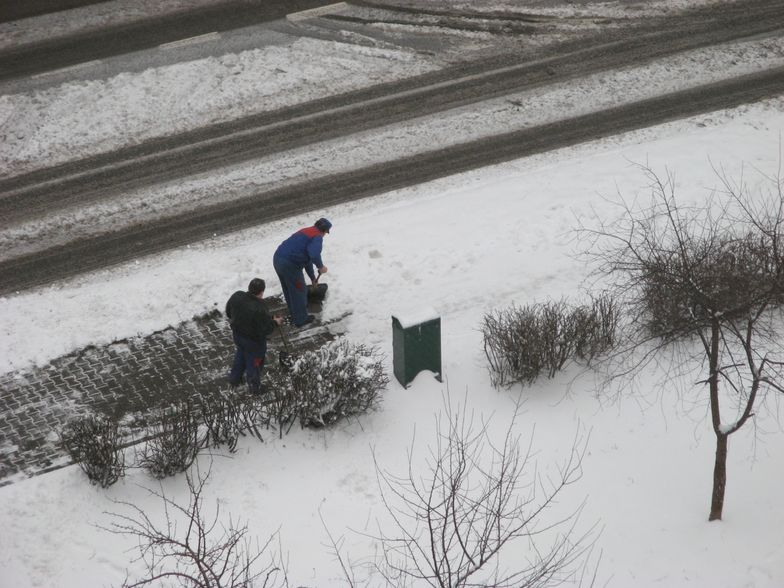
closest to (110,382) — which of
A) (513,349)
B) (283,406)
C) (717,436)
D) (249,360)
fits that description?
(249,360)

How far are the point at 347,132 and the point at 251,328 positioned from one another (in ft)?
18.1

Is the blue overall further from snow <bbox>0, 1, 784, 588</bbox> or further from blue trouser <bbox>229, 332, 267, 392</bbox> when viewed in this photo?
blue trouser <bbox>229, 332, 267, 392</bbox>

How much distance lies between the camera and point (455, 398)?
33.7ft

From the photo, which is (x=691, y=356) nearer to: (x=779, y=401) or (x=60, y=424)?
(x=779, y=401)

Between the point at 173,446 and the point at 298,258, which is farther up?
the point at 298,258

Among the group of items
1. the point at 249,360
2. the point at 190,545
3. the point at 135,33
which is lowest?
the point at 190,545

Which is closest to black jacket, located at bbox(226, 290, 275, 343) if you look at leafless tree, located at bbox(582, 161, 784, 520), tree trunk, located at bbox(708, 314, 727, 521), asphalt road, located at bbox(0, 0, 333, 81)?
leafless tree, located at bbox(582, 161, 784, 520)

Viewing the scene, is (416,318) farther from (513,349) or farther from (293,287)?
(293,287)

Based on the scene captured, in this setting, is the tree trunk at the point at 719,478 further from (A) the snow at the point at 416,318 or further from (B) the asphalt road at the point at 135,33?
(B) the asphalt road at the point at 135,33

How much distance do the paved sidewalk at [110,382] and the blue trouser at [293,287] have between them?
26cm

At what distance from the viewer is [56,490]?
9.15 metres

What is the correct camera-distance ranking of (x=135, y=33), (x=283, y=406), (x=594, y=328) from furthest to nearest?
(x=135, y=33) → (x=594, y=328) → (x=283, y=406)

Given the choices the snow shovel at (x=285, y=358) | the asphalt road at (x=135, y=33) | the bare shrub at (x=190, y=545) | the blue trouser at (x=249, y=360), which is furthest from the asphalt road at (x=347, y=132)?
the bare shrub at (x=190, y=545)

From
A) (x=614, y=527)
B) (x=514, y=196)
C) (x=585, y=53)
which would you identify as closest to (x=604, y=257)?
(x=514, y=196)
